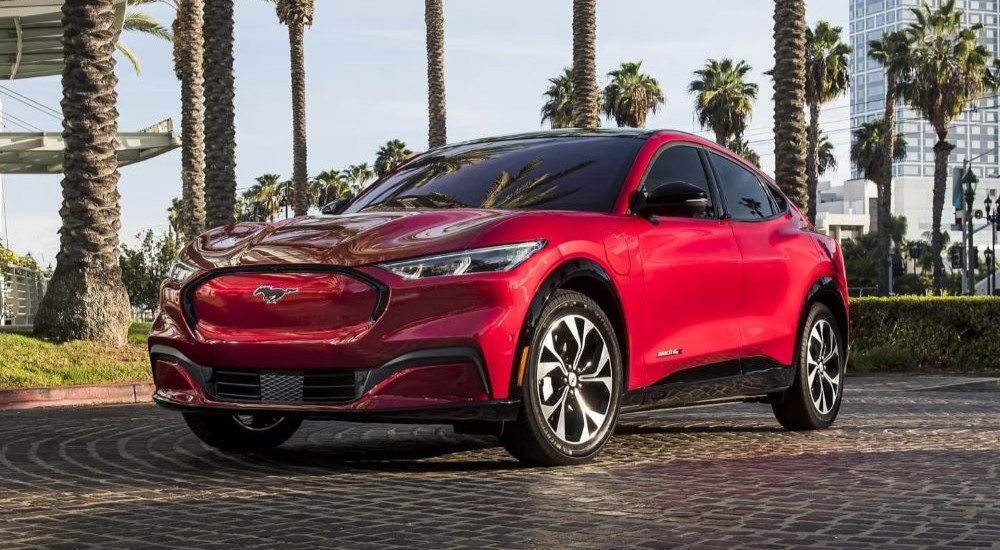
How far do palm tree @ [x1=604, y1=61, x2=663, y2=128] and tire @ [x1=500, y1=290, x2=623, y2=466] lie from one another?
60193 mm

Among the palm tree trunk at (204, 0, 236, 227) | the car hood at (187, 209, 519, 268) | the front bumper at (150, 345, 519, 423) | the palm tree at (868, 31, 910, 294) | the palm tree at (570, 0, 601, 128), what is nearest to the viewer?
the front bumper at (150, 345, 519, 423)

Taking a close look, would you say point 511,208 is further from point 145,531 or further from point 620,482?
point 145,531

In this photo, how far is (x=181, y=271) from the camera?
675 centimetres

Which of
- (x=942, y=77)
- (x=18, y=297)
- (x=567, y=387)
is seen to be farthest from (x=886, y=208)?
(x=567, y=387)

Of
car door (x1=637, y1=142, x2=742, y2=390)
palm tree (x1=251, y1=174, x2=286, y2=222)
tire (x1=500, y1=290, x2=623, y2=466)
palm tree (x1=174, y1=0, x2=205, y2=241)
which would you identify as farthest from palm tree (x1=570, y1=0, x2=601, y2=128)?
palm tree (x1=251, y1=174, x2=286, y2=222)

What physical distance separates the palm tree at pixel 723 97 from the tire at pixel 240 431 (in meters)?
61.1

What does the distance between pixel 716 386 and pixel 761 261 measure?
0.92 meters

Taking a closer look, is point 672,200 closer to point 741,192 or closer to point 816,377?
point 741,192

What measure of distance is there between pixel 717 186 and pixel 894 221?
12625 centimetres

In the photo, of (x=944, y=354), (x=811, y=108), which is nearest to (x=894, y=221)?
(x=811, y=108)

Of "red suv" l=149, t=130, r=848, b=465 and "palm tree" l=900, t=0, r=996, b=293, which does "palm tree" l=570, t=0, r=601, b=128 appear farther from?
"palm tree" l=900, t=0, r=996, b=293

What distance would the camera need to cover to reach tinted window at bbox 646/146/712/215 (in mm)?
7625

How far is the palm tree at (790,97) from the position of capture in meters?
24.0

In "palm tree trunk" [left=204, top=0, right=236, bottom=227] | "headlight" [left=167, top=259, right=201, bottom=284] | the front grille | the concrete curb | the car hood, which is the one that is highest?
"palm tree trunk" [left=204, top=0, right=236, bottom=227]
